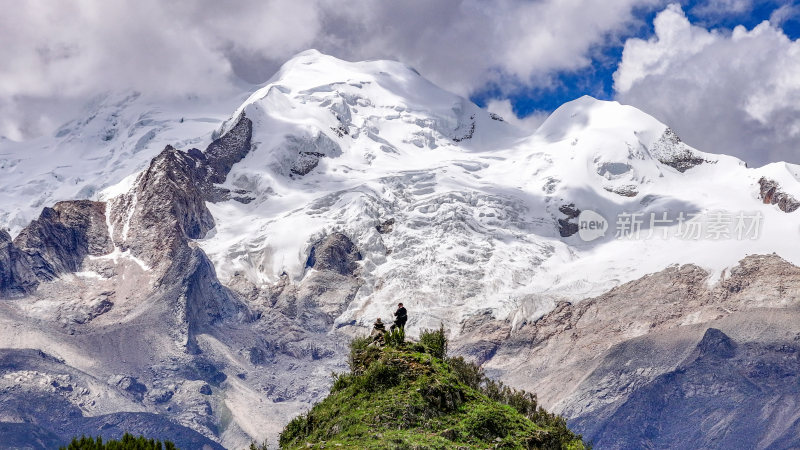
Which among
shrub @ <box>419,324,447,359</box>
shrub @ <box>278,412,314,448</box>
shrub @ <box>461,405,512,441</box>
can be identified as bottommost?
shrub @ <box>278,412,314,448</box>

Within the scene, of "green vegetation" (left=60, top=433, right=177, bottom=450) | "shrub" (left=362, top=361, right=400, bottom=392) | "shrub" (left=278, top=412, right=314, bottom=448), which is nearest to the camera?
"green vegetation" (left=60, top=433, right=177, bottom=450)

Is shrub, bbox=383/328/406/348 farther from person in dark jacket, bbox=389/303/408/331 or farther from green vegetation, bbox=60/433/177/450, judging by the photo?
green vegetation, bbox=60/433/177/450

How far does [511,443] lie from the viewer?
40.4 m

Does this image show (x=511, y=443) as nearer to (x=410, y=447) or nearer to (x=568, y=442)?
(x=410, y=447)

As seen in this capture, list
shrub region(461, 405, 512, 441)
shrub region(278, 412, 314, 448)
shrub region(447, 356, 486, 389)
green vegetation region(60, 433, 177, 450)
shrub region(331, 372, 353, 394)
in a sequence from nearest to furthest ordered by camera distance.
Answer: green vegetation region(60, 433, 177, 450), shrub region(461, 405, 512, 441), shrub region(278, 412, 314, 448), shrub region(331, 372, 353, 394), shrub region(447, 356, 486, 389)

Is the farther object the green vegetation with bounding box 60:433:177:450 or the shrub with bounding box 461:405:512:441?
the shrub with bounding box 461:405:512:441

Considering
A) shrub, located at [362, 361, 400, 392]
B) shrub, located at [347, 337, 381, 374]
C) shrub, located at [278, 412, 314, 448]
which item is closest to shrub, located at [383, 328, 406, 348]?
shrub, located at [347, 337, 381, 374]

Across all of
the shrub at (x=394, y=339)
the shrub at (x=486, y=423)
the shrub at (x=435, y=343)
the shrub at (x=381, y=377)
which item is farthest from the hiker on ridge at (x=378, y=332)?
the shrub at (x=486, y=423)

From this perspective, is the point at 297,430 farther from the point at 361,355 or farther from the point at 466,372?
the point at 466,372

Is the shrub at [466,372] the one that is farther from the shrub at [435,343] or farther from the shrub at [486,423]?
the shrub at [486,423]

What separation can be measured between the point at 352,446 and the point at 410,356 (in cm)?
679

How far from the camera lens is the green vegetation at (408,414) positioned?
3891 centimetres

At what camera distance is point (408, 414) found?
3962 cm

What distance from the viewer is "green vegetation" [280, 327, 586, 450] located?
38906 millimetres
